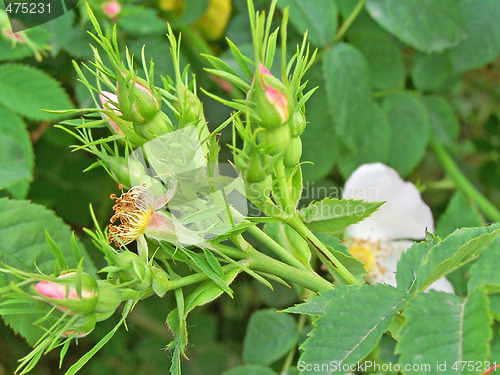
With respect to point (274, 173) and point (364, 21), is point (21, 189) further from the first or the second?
point (364, 21)

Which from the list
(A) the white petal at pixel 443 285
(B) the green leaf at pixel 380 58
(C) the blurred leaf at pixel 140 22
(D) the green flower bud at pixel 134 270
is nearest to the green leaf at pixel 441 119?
(B) the green leaf at pixel 380 58

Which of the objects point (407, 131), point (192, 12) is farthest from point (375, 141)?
point (192, 12)

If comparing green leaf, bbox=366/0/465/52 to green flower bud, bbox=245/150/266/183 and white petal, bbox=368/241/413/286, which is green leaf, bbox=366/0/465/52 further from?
green flower bud, bbox=245/150/266/183

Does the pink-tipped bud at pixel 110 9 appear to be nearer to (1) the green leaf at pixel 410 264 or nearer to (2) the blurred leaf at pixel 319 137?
(2) the blurred leaf at pixel 319 137

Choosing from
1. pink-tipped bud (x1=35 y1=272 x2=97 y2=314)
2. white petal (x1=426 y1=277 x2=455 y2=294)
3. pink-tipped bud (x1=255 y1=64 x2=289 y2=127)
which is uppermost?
pink-tipped bud (x1=255 y1=64 x2=289 y2=127)

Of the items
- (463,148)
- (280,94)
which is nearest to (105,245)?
(280,94)

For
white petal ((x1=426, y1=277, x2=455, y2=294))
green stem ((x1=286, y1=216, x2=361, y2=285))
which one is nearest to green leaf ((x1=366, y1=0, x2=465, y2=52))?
white petal ((x1=426, y1=277, x2=455, y2=294))
